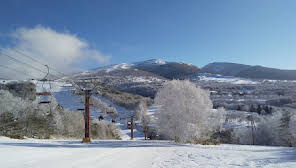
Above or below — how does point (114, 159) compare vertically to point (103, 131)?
above

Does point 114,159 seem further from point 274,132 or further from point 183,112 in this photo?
point 274,132

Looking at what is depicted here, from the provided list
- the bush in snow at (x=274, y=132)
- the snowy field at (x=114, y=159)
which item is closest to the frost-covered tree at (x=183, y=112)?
the snowy field at (x=114, y=159)

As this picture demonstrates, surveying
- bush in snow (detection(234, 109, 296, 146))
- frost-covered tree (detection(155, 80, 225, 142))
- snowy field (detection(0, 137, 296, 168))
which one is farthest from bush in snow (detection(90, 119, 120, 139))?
snowy field (detection(0, 137, 296, 168))

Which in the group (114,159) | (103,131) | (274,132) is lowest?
(103,131)

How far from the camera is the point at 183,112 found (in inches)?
904

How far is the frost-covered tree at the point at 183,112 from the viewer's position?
22.8 m

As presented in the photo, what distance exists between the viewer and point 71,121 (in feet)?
196

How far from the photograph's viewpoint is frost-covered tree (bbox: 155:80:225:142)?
22.8 m

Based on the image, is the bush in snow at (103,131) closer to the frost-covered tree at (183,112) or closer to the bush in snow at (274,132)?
the frost-covered tree at (183,112)

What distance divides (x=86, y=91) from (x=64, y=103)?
276ft

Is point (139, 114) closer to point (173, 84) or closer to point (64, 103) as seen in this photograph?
point (173, 84)

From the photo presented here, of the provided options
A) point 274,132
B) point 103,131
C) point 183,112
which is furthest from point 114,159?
point 274,132

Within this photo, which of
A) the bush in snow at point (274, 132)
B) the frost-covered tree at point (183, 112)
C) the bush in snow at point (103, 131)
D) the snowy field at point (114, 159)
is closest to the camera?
the snowy field at point (114, 159)

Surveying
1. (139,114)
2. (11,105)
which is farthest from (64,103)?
(11,105)
